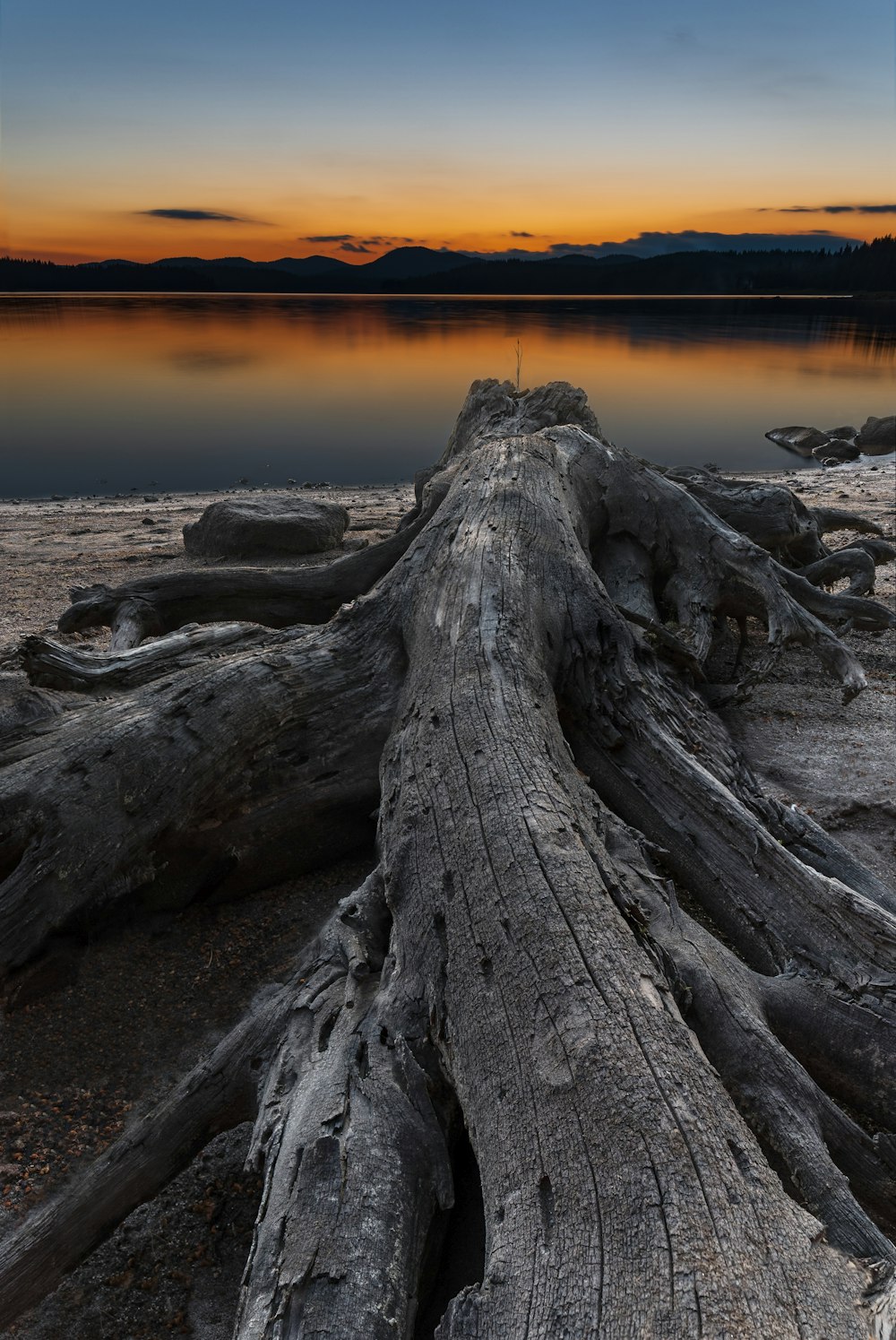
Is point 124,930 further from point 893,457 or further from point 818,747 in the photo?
point 893,457

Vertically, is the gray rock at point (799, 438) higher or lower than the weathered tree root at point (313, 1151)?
lower

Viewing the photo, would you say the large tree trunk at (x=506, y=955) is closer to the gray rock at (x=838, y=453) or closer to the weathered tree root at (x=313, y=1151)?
the weathered tree root at (x=313, y=1151)

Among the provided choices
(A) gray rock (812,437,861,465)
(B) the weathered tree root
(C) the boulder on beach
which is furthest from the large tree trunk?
(A) gray rock (812,437,861,465)

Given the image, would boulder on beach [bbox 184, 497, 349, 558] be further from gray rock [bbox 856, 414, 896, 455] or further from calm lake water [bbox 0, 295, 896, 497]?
gray rock [bbox 856, 414, 896, 455]

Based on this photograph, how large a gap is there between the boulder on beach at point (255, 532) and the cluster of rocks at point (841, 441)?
1346 centimetres

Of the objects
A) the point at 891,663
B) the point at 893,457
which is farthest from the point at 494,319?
the point at 891,663

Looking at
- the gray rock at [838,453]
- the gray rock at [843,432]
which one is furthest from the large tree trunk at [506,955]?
the gray rock at [843,432]

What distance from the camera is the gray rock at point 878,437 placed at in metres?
19.8

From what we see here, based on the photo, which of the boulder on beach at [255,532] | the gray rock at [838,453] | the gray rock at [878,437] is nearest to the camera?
the boulder on beach at [255,532]

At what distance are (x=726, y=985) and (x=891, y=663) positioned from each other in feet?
14.0

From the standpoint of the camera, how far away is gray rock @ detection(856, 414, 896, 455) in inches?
778

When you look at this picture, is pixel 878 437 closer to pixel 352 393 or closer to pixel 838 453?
pixel 838 453

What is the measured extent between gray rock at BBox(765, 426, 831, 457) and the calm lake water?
0.57 m

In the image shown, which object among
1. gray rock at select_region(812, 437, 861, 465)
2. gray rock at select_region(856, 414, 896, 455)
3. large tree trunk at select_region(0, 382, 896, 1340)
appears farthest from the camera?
gray rock at select_region(856, 414, 896, 455)
